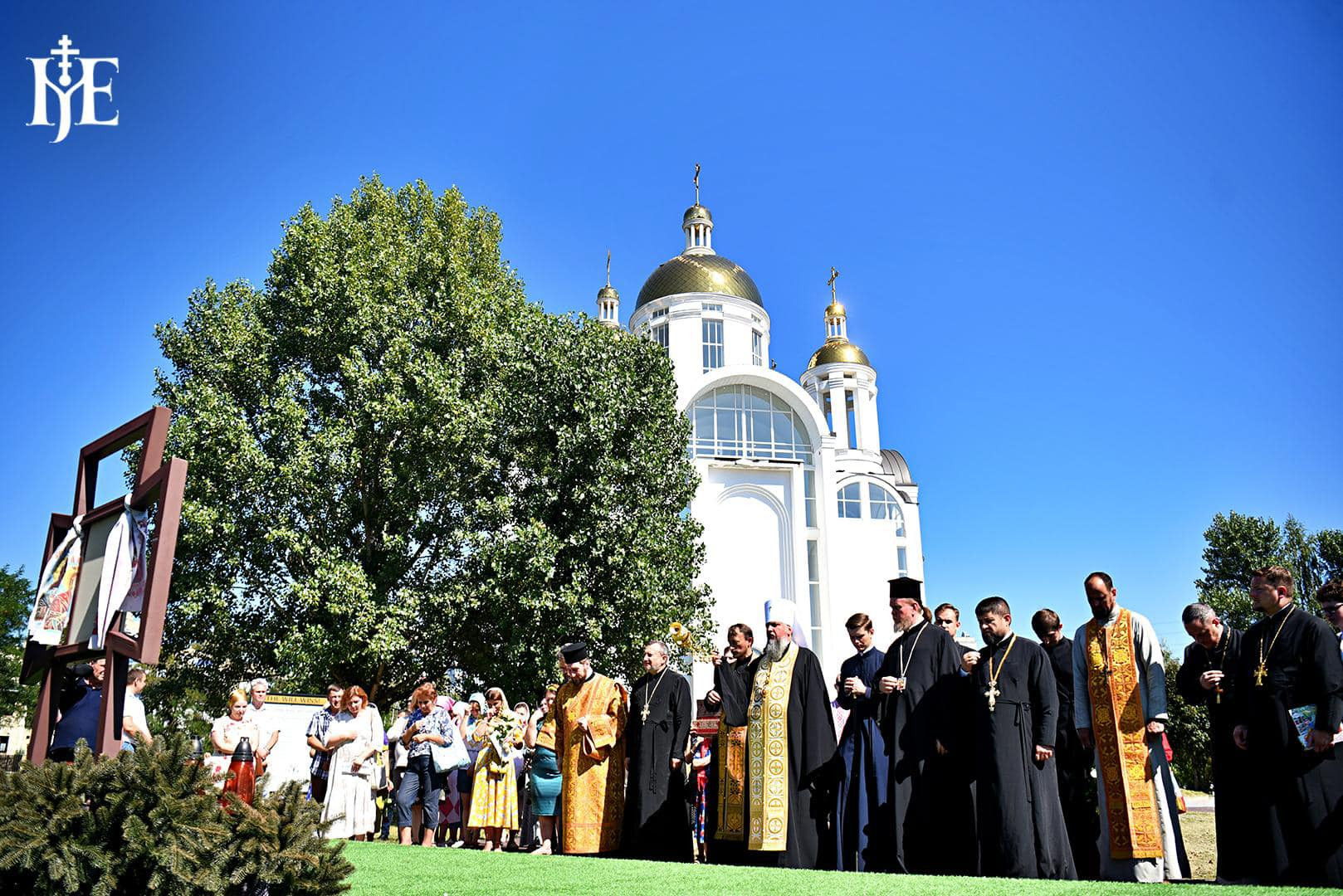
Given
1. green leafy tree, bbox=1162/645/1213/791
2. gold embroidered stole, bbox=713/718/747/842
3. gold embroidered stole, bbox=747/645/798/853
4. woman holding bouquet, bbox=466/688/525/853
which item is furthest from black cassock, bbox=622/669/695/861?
green leafy tree, bbox=1162/645/1213/791

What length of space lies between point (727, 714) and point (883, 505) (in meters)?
33.2

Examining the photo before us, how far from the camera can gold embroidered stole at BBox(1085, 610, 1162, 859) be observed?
6.36 metres

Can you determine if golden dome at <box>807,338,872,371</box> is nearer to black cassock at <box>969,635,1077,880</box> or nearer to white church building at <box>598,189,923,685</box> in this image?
white church building at <box>598,189,923,685</box>

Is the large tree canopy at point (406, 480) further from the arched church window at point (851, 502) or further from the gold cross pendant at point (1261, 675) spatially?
the arched church window at point (851, 502)

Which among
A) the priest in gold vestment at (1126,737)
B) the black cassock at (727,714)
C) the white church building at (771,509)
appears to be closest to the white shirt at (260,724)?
the black cassock at (727,714)

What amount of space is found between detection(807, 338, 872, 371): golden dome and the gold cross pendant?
40591mm

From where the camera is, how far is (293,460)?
56.0 ft

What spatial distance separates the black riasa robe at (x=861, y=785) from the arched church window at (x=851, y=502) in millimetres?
31828

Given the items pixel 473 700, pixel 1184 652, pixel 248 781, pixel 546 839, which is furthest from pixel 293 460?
pixel 1184 652

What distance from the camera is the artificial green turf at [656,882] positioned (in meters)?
4.50

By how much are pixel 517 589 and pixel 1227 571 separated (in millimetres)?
46631

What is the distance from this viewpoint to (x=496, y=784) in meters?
10.5

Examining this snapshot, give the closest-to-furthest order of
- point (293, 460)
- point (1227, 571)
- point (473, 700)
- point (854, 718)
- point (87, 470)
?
point (87, 470) → point (854, 718) → point (473, 700) → point (293, 460) → point (1227, 571)

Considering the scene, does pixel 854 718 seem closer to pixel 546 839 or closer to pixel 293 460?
pixel 546 839
